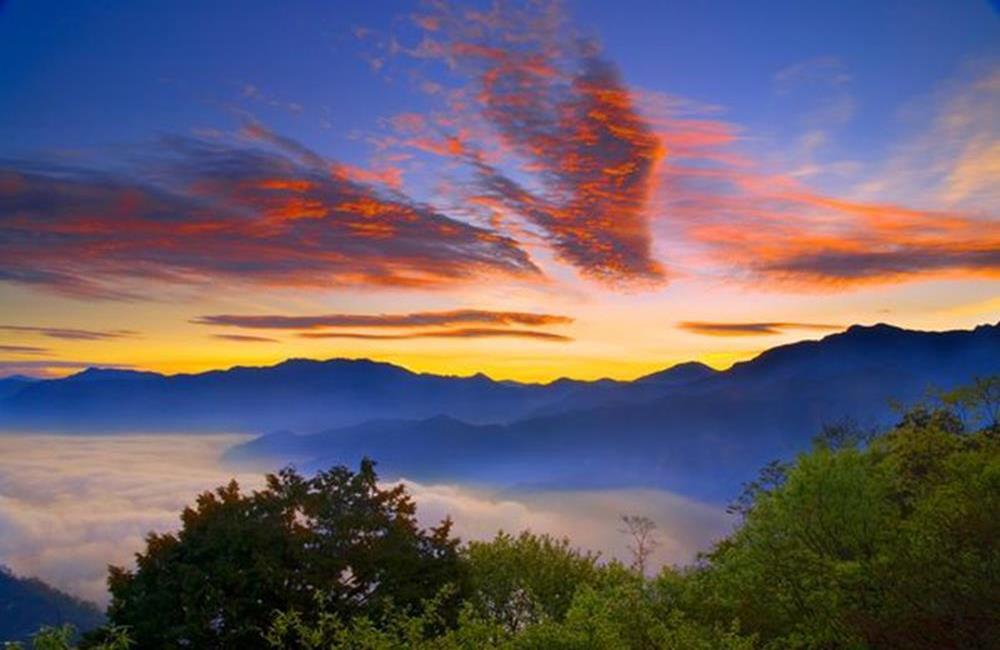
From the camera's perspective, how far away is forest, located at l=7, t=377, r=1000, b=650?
59.7 feet

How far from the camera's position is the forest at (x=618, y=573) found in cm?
1819

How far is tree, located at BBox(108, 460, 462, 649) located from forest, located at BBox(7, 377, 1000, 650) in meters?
0.10

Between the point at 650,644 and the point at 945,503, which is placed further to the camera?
the point at 945,503

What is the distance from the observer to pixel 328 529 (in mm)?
38250

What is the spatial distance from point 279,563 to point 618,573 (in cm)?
1778

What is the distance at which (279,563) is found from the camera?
35531 mm

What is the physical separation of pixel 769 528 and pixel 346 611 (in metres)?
19.7

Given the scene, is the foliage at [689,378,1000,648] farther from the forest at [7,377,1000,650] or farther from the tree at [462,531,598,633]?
the tree at [462,531,598,633]

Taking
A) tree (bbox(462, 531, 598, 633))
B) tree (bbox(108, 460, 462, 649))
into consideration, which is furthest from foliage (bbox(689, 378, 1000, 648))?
tree (bbox(108, 460, 462, 649))

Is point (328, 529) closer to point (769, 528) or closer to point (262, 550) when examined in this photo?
point (262, 550)

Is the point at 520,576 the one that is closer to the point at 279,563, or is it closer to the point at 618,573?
the point at 618,573

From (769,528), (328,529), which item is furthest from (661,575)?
(328,529)

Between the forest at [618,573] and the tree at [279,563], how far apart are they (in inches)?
3.9

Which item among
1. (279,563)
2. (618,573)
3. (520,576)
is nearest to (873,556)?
(618,573)
